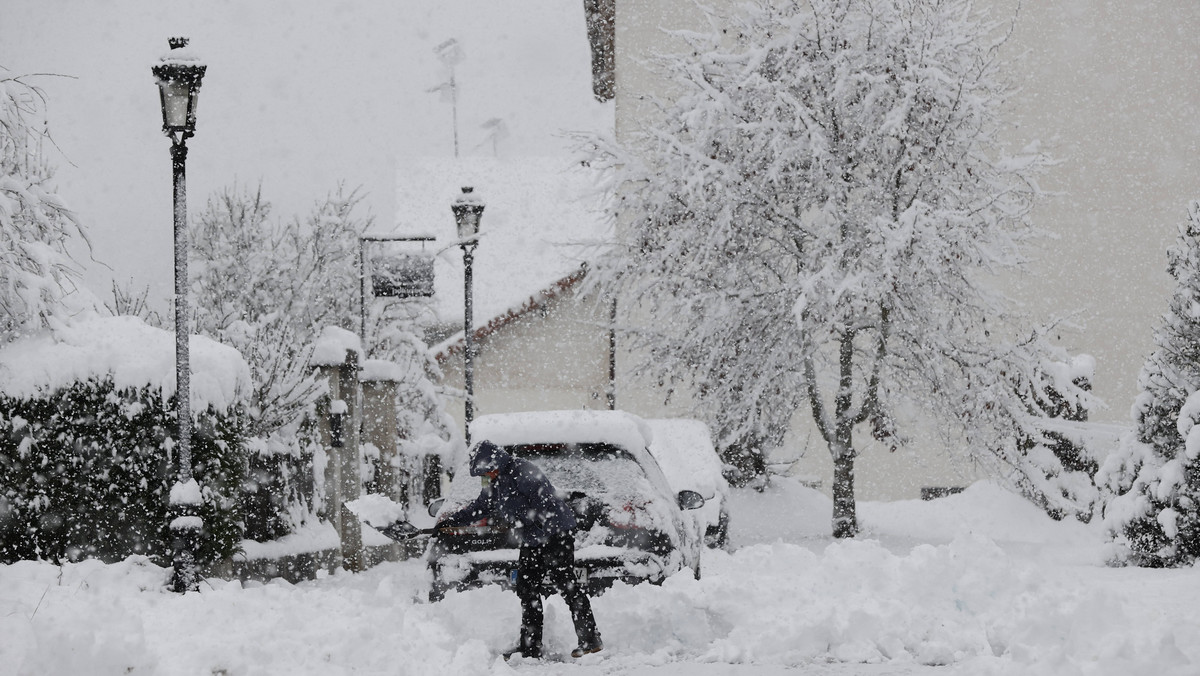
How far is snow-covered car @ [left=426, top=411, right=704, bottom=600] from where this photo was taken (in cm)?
862

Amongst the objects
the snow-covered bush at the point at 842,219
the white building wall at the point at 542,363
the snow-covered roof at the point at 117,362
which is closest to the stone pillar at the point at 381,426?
the snow-covered bush at the point at 842,219

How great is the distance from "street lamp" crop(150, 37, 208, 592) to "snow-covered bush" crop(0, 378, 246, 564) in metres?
0.30

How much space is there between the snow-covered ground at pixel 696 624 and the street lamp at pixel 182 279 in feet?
1.34

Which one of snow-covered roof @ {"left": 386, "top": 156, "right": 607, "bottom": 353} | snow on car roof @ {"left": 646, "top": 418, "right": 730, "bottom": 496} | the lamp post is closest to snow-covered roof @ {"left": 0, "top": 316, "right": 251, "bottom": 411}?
snow on car roof @ {"left": 646, "top": 418, "right": 730, "bottom": 496}

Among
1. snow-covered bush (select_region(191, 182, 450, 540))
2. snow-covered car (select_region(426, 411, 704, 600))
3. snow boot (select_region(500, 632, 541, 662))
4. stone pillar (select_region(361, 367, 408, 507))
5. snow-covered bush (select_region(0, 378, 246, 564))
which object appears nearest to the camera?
snow boot (select_region(500, 632, 541, 662))

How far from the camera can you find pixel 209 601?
26.3 feet

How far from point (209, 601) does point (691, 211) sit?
11661 mm

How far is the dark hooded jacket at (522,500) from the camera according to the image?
8031 mm

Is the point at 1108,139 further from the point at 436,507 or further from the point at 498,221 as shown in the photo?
the point at 436,507

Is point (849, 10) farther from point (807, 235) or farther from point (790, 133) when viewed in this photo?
point (807, 235)

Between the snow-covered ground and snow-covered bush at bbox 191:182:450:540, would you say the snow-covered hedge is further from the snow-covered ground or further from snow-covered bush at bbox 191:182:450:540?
snow-covered bush at bbox 191:182:450:540

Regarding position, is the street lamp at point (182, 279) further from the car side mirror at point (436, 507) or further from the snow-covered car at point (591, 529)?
the snow-covered car at point (591, 529)

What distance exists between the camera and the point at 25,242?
11289mm

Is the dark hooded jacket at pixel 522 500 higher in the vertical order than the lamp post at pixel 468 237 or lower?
lower
